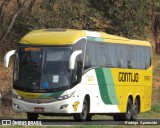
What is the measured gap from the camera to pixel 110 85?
26750 mm

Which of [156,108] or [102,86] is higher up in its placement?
[102,86]

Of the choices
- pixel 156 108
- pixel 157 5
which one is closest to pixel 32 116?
pixel 156 108

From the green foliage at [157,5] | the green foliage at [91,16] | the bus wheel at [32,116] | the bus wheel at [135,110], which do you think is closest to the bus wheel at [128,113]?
the bus wheel at [135,110]

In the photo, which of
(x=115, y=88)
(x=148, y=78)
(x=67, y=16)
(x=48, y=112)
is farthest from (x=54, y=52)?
(x=67, y=16)

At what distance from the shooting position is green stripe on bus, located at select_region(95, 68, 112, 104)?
25562mm

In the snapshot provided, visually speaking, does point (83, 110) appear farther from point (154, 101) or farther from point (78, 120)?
point (154, 101)

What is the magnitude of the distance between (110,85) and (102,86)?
31.3 inches

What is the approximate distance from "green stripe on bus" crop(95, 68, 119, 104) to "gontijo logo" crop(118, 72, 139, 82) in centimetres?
86

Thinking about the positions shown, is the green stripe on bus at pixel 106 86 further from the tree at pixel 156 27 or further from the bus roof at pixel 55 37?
the tree at pixel 156 27

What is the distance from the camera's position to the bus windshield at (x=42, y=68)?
23.3 metres

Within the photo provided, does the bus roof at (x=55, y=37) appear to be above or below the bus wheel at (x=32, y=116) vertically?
above

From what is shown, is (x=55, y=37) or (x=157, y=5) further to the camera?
(x=157, y=5)

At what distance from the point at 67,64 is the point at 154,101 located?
2016 centimetres

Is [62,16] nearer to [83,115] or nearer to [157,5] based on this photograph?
[83,115]
